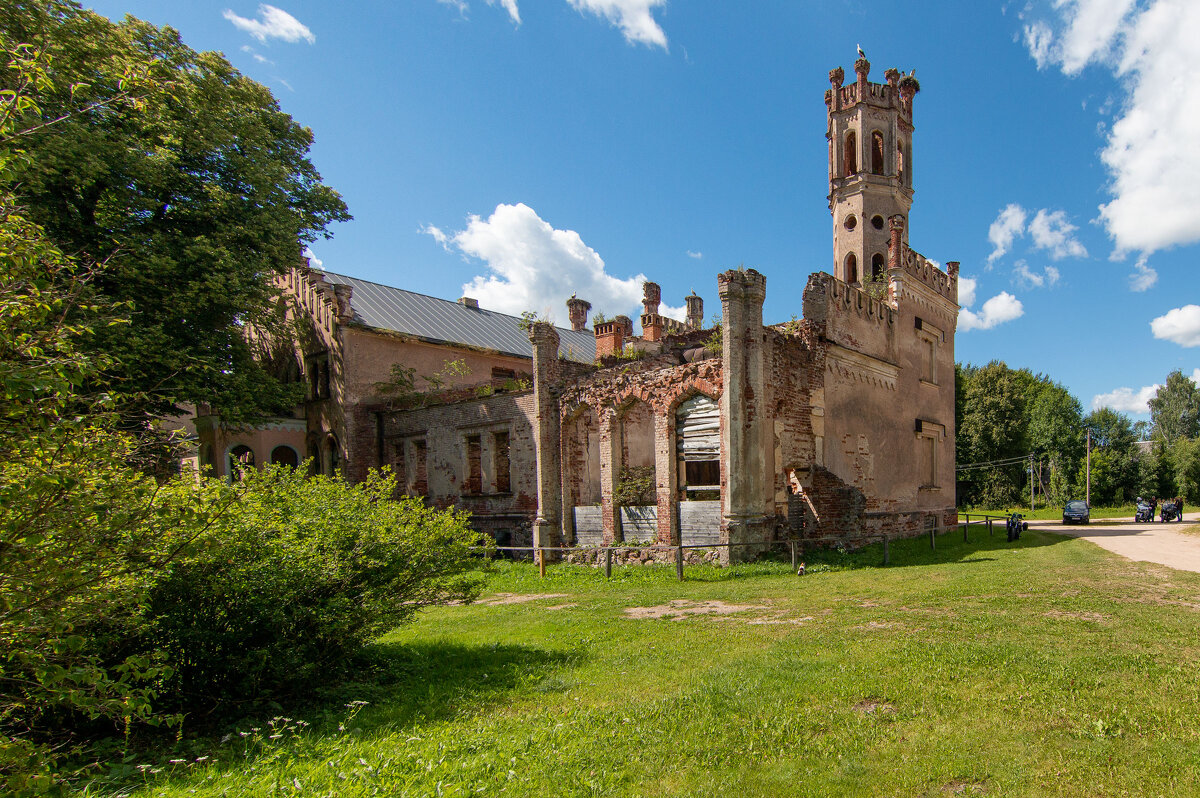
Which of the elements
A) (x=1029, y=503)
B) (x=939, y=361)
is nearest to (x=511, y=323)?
(x=939, y=361)

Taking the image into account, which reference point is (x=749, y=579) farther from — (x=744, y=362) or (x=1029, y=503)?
(x=1029, y=503)

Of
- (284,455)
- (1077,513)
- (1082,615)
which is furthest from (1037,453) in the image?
(284,455)

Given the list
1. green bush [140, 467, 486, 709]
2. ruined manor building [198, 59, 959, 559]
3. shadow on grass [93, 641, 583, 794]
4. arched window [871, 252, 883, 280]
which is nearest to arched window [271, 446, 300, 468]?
ruined manor building [198, 59, 959, 559]

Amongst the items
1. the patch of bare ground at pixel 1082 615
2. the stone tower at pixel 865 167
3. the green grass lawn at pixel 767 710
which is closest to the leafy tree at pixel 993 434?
the stone tower at pixel 865 167

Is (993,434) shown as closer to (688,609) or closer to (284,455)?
(688,609)

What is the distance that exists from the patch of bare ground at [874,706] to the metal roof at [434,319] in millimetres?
20249

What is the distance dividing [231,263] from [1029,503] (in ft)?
174

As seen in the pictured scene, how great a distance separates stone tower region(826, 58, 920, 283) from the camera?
24.7 meters

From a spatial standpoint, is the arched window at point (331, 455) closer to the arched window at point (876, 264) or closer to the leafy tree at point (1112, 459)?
the arched window at point (876, 264)

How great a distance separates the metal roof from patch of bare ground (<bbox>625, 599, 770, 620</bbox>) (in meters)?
15.2

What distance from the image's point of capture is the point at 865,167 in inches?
971

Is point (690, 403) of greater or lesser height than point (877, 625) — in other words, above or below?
above

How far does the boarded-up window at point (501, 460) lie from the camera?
70.6 feet

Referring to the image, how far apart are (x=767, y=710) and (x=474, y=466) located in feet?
58.7
